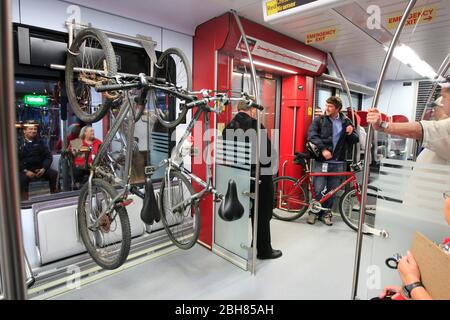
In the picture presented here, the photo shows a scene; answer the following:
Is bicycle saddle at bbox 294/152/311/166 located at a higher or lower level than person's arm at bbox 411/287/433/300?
higher

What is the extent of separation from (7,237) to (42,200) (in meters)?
2.30

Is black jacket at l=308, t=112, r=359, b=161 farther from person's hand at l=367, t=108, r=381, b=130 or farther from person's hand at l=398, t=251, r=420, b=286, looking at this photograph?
person's hand at l=398, t=251, r=420, b=286

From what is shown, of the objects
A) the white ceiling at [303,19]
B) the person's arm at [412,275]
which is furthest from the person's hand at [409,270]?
the white ceiling at [303,19]

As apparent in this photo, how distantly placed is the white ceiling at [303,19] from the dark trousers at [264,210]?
4.77 feet

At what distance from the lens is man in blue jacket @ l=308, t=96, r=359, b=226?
3.89 meters

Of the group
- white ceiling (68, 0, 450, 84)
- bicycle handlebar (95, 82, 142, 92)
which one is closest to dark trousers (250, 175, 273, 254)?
white ceiling (68, 0, 450, 84)

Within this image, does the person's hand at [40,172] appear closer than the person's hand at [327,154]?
Yes

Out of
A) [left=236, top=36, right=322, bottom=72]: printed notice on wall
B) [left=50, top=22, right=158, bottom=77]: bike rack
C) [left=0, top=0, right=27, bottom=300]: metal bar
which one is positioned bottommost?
[left=0, top=0, right=27, bottom=300]: metal bar

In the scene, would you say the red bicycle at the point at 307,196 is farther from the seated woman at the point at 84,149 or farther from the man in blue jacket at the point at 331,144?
the seated woman at the point at 84,149

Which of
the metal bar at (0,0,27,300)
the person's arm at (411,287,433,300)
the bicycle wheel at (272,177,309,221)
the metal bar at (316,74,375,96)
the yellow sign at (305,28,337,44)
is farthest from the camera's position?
the metal bar at (316,74,375,96)

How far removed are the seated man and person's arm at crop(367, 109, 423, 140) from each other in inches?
104

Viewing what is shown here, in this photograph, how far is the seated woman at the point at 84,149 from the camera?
8.36ft

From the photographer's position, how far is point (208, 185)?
2.17 meters

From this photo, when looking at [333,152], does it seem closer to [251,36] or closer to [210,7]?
[251,36]
